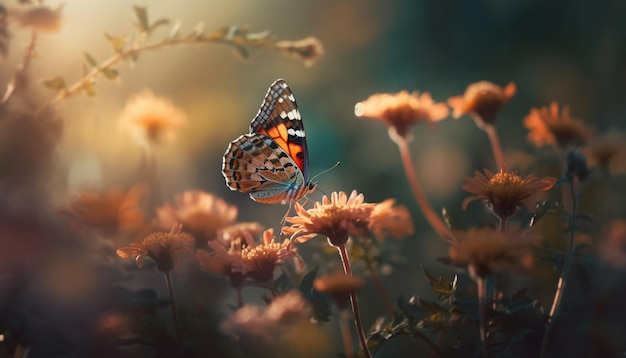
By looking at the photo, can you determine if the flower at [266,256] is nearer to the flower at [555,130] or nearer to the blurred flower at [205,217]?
the blurred flower at [205,217]

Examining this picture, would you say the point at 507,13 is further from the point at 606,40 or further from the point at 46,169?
the point at 46,169

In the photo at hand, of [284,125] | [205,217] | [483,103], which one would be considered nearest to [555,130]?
[483,103]

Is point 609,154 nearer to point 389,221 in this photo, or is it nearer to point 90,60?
point 389,221

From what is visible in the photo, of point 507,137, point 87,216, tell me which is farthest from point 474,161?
point 87,216

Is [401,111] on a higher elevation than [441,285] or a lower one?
higher

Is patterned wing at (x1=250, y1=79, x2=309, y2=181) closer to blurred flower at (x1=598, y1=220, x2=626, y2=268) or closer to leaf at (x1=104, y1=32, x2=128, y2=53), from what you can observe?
leaf at (x1=104, y1=32, x2=128, y2=53)

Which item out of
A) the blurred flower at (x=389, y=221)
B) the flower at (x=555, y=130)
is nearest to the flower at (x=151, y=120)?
the blurred flower at (x=389, y=221)
